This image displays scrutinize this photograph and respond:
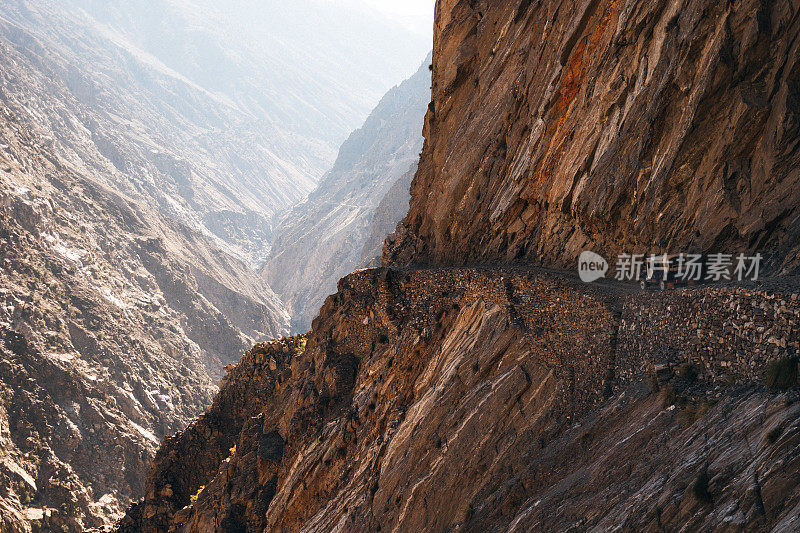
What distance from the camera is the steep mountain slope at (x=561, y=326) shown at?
10891 millimetres

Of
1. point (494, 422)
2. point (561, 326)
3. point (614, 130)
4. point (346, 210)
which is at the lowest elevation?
point (346, 210)

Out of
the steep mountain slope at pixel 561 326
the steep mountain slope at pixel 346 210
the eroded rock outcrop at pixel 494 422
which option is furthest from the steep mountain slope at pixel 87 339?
the steep mountain slope at pixel 346 210

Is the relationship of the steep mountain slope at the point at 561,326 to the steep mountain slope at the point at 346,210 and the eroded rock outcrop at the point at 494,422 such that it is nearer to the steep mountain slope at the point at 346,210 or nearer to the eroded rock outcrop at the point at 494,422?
the eroded rock outcrop at the point at 494,422

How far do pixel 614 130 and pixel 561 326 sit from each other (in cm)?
557

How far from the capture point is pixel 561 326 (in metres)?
16.1

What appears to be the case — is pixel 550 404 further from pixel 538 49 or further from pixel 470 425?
pixel 538 49

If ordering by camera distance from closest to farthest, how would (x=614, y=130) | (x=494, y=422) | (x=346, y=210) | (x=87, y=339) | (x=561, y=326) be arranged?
(x=494, y=422) < (x=561, y=326) < (x=614, y=130) < (x=87, y=339) < (x=346, y=210)

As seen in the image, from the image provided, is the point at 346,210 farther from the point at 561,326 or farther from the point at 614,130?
the point at 561,326

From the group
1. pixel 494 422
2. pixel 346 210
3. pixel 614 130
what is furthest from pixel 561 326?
pixel 346 210

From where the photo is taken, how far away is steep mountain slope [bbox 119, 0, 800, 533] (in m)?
10.9

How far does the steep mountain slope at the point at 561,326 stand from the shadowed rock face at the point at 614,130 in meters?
0.06

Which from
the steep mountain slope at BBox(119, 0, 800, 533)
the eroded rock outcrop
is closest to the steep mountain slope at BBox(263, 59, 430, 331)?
the eroded rock outcrop

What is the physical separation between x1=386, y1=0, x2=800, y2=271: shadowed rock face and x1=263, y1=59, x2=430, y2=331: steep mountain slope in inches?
2859

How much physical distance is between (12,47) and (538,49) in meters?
148
